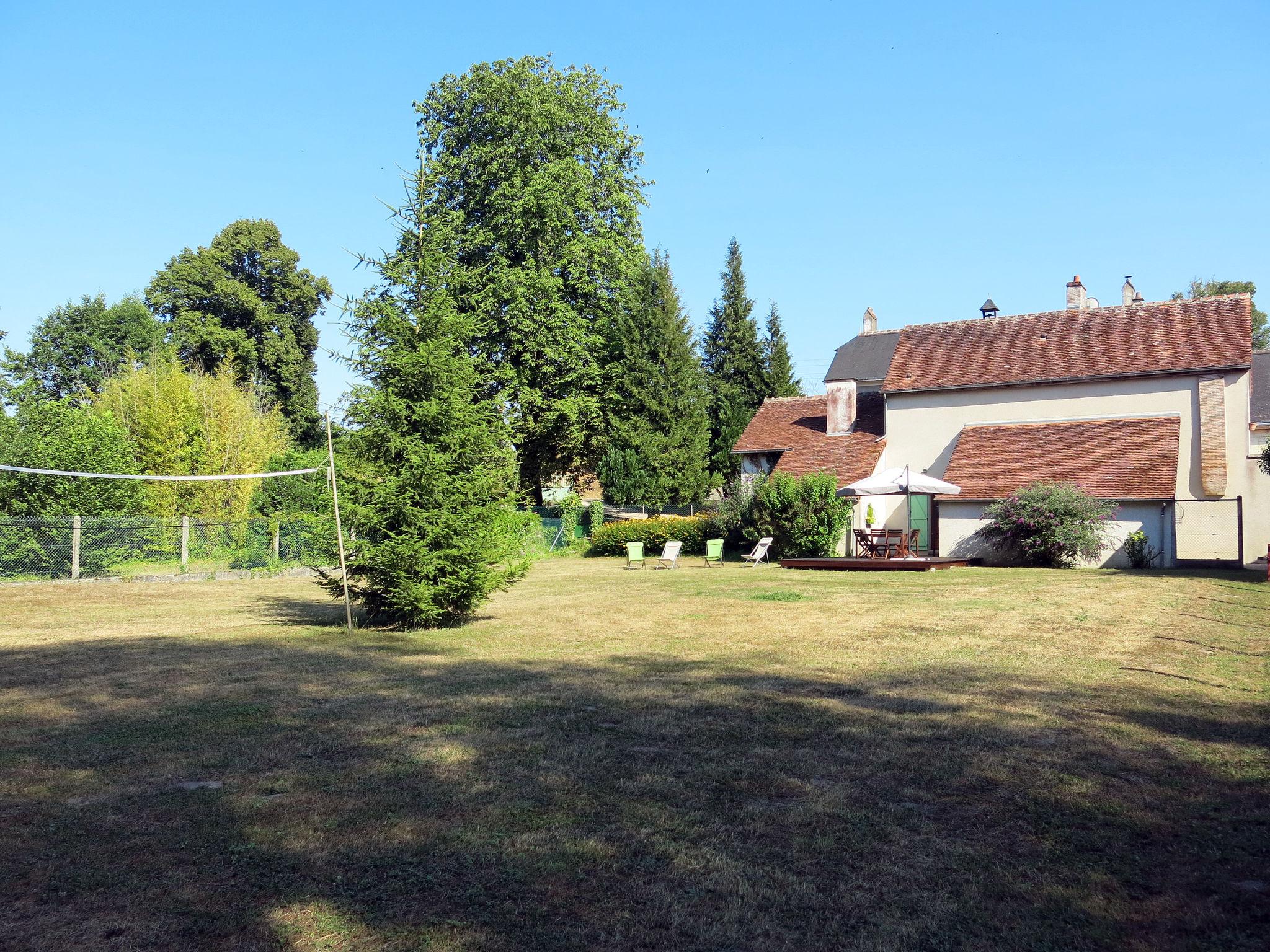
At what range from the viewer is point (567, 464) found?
42.3 metres

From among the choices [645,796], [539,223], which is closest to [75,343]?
[539,223]

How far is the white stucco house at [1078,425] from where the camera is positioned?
2752 cm

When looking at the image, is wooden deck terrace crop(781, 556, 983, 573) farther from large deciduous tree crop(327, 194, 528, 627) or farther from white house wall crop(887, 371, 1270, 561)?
large deciduous tree crop(327, 194, 528, 627)

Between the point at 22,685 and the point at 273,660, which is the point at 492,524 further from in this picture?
the point at 22,685

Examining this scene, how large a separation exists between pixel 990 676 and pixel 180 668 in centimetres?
841

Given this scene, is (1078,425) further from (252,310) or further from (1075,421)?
(252,310)

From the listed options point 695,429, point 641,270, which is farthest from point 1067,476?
point 641,270

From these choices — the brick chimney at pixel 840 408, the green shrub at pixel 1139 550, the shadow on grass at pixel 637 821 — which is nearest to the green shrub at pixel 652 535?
the brick chimney at pixel 840 408

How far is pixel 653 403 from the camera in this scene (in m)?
40.1

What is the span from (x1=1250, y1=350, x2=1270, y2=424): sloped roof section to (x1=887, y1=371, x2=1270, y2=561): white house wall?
459 inches

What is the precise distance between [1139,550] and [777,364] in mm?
23835

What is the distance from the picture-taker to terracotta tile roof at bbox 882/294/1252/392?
29.4 metres

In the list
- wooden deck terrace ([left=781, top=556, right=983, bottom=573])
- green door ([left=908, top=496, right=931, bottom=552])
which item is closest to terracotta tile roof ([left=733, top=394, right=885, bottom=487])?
green door ([left=908, top=496, right=931, bottom=552])

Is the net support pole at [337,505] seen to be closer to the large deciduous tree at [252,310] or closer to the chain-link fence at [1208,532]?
the chain-link fence at [1208,532]
